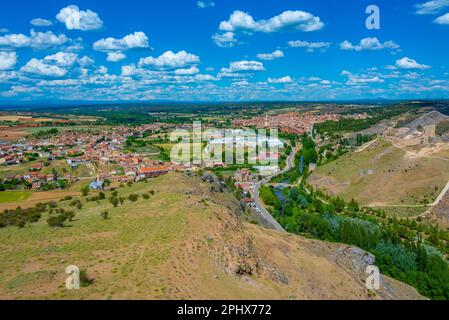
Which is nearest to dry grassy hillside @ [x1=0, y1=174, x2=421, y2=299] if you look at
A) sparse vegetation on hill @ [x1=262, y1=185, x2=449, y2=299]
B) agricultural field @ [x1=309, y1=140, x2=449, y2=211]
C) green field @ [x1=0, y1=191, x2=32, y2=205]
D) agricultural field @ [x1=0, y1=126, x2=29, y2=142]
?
sparse vegetation on hill @ [x1=262, y1=185, x2=449, y2=299]

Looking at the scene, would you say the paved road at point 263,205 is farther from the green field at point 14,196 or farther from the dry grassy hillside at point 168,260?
the green field at point 14,196

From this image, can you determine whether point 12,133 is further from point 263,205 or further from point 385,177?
point 385,177

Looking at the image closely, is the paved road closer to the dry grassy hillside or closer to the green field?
the dry grassy hillside

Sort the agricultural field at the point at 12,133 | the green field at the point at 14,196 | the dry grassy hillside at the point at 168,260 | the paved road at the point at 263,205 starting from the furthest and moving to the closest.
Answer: the agricultural field at the point at 12,133 → the green field at the point at 14,196 → the paved road at the point at 263,205 → the dry grassy hillside at the point at 168,260

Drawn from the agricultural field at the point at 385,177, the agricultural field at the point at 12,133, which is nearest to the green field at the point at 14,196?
the agricultural field at the point at 385,177

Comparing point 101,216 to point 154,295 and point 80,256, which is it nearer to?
point 80,256

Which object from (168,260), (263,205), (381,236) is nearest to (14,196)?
(263,205)

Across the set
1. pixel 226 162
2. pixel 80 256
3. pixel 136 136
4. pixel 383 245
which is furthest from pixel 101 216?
pixel 136 136
